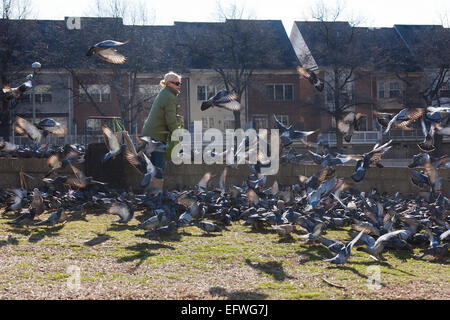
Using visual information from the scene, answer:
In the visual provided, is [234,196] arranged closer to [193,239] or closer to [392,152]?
[193,239]

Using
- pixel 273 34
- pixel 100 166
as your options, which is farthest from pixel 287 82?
pixel 100 166

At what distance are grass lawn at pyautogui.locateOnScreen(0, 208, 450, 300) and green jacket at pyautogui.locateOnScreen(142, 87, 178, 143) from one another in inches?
112

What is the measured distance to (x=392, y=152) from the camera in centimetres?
3947

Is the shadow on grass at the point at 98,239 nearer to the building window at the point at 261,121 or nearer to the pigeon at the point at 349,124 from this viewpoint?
the pigeon at the point at 349,124

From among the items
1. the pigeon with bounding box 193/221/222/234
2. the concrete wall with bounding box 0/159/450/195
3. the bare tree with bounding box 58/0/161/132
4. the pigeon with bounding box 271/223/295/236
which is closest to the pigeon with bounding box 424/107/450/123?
the pigeon with bounding box 271/223/295/236

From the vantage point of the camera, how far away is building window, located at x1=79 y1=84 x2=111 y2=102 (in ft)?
135

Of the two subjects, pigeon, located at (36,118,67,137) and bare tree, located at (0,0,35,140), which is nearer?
pigeon, located at (36,118,67,137)

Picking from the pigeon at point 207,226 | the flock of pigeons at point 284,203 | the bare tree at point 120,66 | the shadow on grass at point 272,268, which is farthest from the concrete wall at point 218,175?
→ the bare tree at point 120,66

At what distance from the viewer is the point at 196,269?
14.7 feet

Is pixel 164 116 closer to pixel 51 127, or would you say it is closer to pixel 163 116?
pixel 163 116

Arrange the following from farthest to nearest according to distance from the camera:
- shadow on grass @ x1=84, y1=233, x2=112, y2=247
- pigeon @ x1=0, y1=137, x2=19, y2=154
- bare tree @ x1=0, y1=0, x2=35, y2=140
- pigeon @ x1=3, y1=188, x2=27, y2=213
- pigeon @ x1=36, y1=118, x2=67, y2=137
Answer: bare tree @ x1=0, y1=0, x2=35, y2=140 → pigeon @ x1=0, y1=137, x2=19, y2=154 → pigeon @ x1=36, y1=118, x2=67, y2=137 → pigeon @ x1=3, y1=188, x2=27, y2=213 → shadow on grass @ x1=84, y1=233, x2=112, y2=247

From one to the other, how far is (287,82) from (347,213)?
39510 mm

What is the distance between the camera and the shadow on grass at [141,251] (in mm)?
4758

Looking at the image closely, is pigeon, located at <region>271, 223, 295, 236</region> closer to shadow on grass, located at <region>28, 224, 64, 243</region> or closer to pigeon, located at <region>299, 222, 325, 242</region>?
pigeon, located at <region>299, 222, 325, 242</region>
